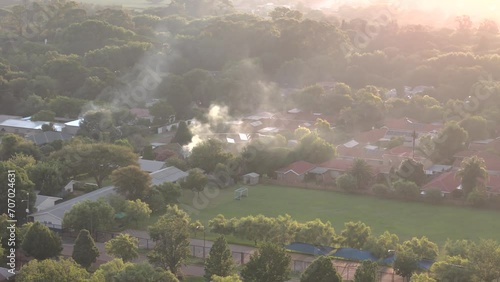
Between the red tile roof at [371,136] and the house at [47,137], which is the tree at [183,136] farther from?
the red tile roof at [371,136]

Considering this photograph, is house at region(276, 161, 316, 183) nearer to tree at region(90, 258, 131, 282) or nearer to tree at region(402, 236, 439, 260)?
tree at region(402, 236, 439, 260)

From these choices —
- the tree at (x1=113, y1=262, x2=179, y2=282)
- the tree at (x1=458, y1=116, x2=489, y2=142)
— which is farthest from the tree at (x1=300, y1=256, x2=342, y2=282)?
the tree at (x1=458, y1=116, x2=489, y2=142)

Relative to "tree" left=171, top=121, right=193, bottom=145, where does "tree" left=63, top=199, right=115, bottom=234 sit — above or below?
below

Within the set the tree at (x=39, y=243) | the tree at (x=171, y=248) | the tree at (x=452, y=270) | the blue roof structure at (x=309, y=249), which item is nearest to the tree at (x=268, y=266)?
the tree at (x=171, y=248)

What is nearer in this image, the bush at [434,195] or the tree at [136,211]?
the tree at [136,211]

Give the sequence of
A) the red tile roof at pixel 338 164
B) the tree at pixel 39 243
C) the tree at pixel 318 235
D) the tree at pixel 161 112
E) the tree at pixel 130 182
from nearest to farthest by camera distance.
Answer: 1. the tree at pixel 39 243
2. the tree at pixel 318 235
3. the tree at pixel 130 182
4. the red tile roof at pixel 338 164
5. the tree at pixel 161 112

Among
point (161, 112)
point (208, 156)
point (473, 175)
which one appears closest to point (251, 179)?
point (208, 156)

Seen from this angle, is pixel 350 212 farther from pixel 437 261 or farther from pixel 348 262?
pixel 437 261
